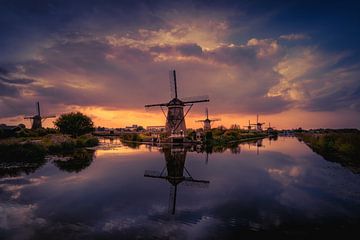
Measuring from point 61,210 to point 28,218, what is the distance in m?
1.41

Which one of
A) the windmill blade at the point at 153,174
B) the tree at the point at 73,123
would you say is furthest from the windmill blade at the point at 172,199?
the tree at the point at 73,123

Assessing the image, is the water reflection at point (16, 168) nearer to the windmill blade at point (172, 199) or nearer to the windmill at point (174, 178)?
the windmill at point (174, 178)

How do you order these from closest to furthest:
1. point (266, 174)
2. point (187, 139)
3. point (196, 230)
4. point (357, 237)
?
1. point (357, 237)
2. point (196, 230)
3. point (266, 174)
4. point (187, 139)

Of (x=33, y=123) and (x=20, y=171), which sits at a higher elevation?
(x=33, y=123)

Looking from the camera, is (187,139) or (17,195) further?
(187,139)

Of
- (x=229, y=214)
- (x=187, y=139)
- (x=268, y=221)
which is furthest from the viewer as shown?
(x=187, y=139)

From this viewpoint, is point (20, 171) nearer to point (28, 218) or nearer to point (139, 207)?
point (28, 218)

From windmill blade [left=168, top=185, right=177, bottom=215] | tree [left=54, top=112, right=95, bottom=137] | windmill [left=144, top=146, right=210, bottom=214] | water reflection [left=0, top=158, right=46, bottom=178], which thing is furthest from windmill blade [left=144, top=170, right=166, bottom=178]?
tree [left=54, top=112, right=95, bottom=137]

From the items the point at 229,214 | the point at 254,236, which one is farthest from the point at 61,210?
the point at 254,236

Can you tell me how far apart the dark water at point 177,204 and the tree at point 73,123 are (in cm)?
4216

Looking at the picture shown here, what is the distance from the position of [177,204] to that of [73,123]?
184 ft

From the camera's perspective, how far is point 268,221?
33.0 ft

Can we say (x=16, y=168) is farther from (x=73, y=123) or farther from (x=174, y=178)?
(x=73, y=123)

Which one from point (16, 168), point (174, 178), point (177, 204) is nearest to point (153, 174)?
point (174, 178)
